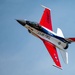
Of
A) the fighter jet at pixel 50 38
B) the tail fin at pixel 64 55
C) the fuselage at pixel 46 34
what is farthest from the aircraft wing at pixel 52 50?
the tail fin at pixel 64 55

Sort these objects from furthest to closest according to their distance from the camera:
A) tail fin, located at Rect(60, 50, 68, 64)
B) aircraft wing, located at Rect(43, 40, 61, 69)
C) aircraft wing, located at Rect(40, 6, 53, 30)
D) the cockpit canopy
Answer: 1. aircraft wing, located at Rect(40, 6, 53, 30)
2. aircraft wing, located at Rect(43, 40, 61, 69)
3. the cockpit canopy
4. tail fin, located at Rect(60, 50, 68, 64)

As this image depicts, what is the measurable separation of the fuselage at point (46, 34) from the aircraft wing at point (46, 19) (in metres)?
3.57

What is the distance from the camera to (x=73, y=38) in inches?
2968

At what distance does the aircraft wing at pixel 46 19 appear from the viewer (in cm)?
7840

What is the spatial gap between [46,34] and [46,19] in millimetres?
5903

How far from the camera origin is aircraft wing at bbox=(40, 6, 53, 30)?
7840 cm

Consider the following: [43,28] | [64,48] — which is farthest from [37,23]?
[64,48]

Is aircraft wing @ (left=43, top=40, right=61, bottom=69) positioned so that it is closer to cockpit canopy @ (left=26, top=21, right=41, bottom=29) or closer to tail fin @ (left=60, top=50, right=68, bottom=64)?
tail fin @ (left=60, top=50, right=68, bottom=64)

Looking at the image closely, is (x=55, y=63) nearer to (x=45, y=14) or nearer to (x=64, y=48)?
(x=64, y=48)

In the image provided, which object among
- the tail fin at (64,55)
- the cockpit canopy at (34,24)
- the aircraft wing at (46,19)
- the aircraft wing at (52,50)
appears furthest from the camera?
the aircraft wing at (46,19)

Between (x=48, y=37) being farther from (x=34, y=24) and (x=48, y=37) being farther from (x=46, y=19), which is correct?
(x=46, y=19)

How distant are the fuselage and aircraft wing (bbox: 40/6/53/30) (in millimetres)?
3565

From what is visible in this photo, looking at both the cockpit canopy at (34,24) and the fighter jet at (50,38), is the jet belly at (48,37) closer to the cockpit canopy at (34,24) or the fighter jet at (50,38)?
the fighter jet at (50,38)

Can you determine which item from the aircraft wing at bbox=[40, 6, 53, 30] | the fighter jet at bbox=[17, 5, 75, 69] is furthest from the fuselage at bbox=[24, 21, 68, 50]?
the aircraft wing at bbox=[40, 6, 53, 30]
